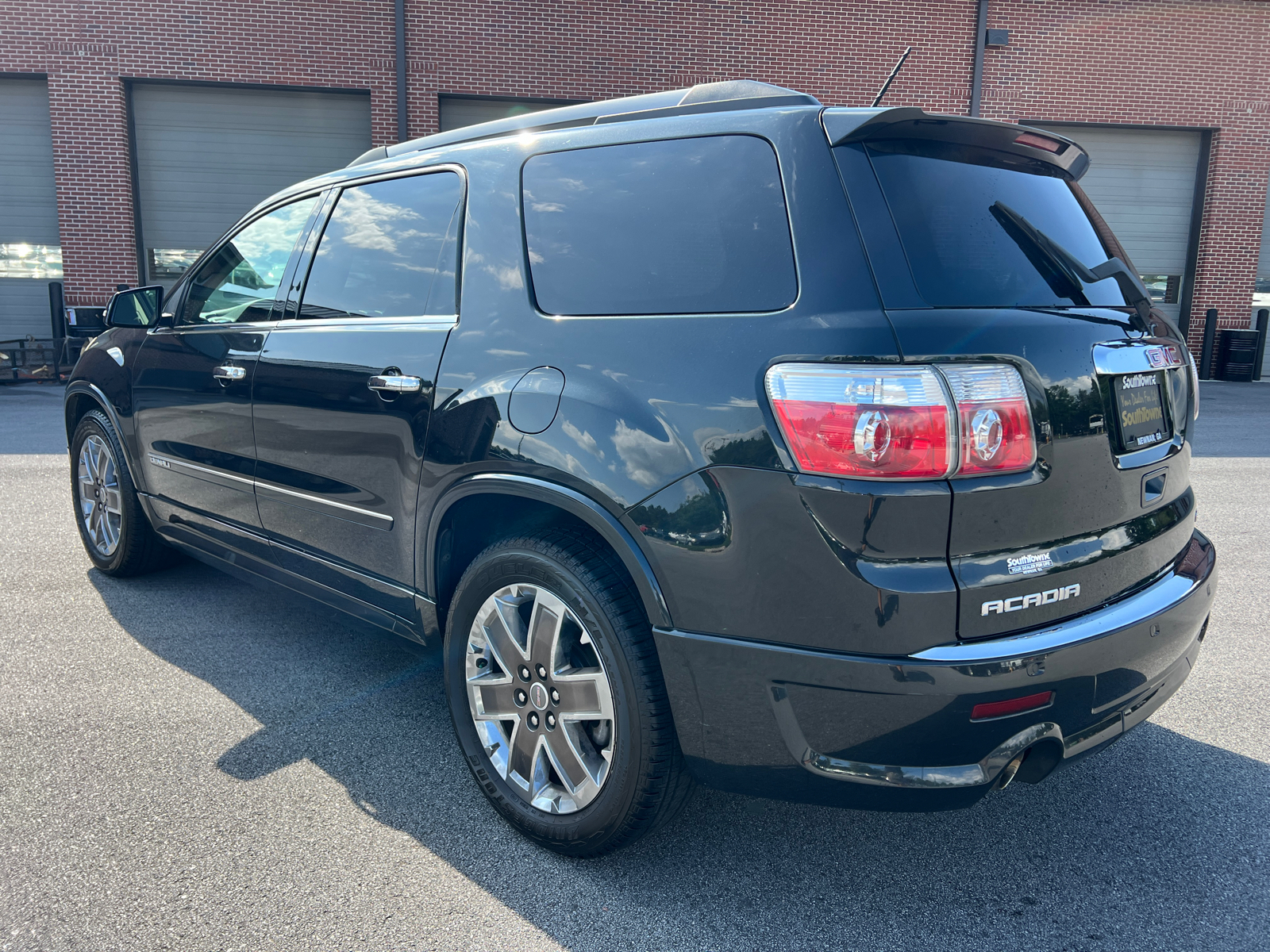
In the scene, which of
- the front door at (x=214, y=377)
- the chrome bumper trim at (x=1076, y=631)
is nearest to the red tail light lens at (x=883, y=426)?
the chrome bumper trim at (x=1076, y=631)

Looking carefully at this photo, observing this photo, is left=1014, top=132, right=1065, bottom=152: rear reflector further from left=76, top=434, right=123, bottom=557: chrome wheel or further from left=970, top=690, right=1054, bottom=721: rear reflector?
left=76, top=434, right=123, bottom=557: chrome wheel

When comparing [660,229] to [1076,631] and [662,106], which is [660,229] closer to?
[662,106]

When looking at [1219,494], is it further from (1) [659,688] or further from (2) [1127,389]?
(1) [659,688]

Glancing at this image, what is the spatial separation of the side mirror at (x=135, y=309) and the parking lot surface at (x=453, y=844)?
4.74ft

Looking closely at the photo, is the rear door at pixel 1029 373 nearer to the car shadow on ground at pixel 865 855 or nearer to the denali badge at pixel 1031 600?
the denali badge at pixel 1031 600

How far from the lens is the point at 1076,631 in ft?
→ 6.70

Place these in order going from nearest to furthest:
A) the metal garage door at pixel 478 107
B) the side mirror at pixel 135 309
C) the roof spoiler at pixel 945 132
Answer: the roof spoiler at pixel 945 132, the side mirror at pixel 135 309, the metal garage door at pixel 478 107

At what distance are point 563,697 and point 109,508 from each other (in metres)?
3.35

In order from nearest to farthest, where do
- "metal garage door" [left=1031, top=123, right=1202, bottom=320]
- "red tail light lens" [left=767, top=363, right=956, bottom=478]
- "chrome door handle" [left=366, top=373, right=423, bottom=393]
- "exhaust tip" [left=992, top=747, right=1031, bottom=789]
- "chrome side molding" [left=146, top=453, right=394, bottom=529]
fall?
"red tail light lens" [left=767, top=363, right=956, bottom=478]
"exhaust tip" [left=992, top=747, right=1031, bottom=789]
"chrome door handle" [left=366, top=373, right=423, bottom=393]
"chrome side molding" [left=146, top=453, right=394, bottom=529]
"metal garage door" [left=1031, top=123, right=1202, bottom=320]

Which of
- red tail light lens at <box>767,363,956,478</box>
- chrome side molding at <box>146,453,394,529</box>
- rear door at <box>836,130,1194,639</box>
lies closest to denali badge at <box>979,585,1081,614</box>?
rear door at <box>836,130,1194,639</box>

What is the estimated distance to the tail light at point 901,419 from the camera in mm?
1860

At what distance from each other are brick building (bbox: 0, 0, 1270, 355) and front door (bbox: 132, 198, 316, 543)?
42.4 ft

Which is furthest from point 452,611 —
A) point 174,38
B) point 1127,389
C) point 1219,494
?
point 174,38

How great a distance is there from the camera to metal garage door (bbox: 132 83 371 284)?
1567 cm
